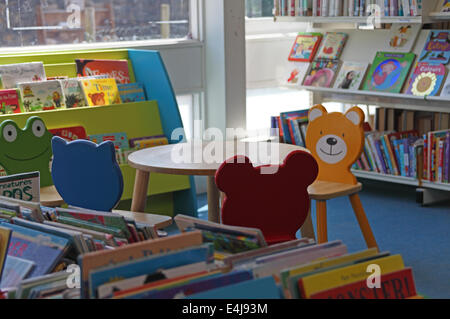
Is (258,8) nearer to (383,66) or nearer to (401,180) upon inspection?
(383,66)

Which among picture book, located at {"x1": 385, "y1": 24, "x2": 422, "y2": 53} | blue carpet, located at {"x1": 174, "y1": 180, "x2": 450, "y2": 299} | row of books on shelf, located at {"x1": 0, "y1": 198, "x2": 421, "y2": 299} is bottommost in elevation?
blue carpet, located at {"x1": 174, "y1": 180, "x2": 450, "y2": 299}

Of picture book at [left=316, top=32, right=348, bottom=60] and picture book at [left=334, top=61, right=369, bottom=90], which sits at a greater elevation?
picture book at [left=316, top=32, right=348, bottom=60]

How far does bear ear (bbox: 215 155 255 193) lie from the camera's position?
110 inches

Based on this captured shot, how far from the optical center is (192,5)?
5434 millimetres

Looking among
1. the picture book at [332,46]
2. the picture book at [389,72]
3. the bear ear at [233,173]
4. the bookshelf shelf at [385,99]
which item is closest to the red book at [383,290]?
the bear ear at [233,173]

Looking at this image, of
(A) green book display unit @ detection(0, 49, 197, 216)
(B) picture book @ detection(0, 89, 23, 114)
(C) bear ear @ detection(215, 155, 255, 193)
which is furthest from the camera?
(A) green book display unit @ detection(0, 49, 197, 216)

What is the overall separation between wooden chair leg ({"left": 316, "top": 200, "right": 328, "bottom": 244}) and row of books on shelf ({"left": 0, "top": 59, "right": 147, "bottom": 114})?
168 cm

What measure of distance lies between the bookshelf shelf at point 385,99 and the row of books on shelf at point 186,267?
3.27m

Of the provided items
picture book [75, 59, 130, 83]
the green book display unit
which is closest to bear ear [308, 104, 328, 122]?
the green book display unit

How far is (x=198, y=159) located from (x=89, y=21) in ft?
6.53

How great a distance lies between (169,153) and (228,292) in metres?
2.16

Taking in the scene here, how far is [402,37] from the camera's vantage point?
204 inches

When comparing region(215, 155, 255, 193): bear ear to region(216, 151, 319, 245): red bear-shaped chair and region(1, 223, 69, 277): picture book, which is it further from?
region(1, 223, 69, 277): picture book

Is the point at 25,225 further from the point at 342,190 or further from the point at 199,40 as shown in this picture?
the point at 199,40
